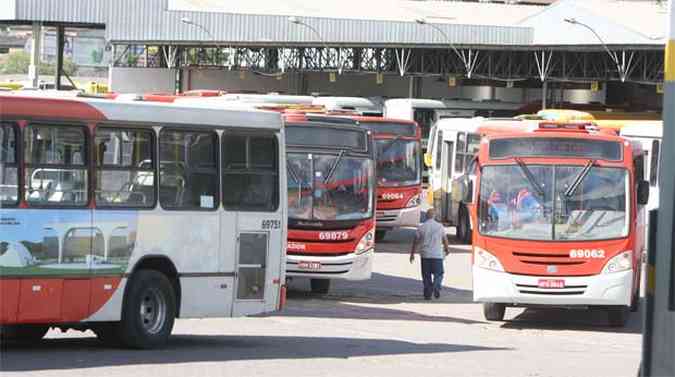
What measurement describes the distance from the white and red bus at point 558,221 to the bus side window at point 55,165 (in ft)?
26.6

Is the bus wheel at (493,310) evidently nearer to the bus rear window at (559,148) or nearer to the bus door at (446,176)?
the bus rear window at (559,148)

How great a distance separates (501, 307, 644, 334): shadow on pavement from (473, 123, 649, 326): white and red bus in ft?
1.34

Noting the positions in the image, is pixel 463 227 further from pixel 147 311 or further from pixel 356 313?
pixel 147 311

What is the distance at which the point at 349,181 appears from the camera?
2620 centimetres

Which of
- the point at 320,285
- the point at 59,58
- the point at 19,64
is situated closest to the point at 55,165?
the point at 320,285

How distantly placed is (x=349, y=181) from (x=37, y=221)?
11997 mm

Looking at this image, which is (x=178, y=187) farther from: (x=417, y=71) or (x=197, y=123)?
(x=417, y=71)

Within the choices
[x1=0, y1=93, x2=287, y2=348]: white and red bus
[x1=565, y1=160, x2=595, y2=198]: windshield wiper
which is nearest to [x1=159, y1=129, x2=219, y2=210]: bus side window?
[x1=0, y1=93, x2=287, y2=348]: white and red bus

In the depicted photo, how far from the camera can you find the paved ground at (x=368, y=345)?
48.6 feet

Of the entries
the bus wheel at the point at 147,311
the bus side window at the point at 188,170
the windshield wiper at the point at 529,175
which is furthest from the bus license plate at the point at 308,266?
the bus wheel at the point at 147,311

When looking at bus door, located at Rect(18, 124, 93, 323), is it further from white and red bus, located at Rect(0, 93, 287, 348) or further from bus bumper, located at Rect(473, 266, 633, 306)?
bus bumper, located at Rect(473, 266, 633, 306)

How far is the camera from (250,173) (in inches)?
679

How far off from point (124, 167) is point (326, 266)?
387 inches

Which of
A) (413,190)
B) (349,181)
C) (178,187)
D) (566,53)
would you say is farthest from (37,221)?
(566,53)
